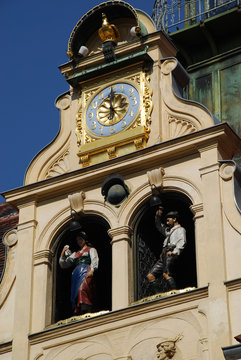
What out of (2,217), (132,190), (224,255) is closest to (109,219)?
(132,190)

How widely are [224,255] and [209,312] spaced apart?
0.99 meters

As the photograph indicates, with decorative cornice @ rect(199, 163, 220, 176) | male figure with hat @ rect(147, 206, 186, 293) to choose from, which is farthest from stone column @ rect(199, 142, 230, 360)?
male figure with hat @ rect(147, 206, 186, 293)

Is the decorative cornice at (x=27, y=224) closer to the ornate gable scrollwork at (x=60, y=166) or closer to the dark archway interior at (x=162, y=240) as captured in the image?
the ornate gable scrollwork at (x=60, y=166)

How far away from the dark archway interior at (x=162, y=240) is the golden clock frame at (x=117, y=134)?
1.17 metres

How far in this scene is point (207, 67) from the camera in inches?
1249

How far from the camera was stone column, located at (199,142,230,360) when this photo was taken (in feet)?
77.0

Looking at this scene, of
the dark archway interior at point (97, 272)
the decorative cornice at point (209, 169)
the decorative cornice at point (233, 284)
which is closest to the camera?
the decorative cornice at point (233, 284)

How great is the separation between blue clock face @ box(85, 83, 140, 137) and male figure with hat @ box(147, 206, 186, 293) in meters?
1.93

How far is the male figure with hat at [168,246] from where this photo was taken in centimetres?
2514

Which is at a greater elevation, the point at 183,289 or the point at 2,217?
the point at 2,217

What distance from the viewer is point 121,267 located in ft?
82.8

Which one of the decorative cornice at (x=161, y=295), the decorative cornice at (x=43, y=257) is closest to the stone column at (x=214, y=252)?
the decorative cornice at (x=161, y=295)

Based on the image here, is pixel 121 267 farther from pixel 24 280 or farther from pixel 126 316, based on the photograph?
pixel 24 280

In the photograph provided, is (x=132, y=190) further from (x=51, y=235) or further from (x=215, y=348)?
(x=215, y=348)
